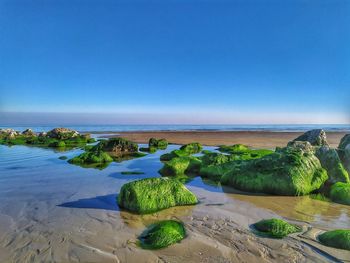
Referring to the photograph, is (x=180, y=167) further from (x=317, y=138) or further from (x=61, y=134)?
(x=61, y=134)

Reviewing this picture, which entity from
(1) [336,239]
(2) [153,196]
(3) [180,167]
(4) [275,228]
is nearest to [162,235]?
(2) [153,196]

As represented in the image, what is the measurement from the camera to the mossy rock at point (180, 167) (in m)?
10.6

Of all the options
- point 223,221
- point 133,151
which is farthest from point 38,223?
point 133,151

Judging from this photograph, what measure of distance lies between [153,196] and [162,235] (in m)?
1.76

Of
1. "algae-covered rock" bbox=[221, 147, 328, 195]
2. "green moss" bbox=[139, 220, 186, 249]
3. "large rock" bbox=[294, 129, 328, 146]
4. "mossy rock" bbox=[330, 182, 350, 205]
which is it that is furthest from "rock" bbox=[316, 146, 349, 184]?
"green moss" bbox=[139, 220, 186, 249]

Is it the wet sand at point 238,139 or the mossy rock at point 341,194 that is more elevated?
the mossy rock at point 341,194

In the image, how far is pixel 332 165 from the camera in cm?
914

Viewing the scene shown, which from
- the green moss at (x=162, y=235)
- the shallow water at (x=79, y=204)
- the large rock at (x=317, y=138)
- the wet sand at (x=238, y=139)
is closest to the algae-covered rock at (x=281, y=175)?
the shallow water at (x=79, y=204)

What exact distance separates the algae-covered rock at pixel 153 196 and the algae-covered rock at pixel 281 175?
7.14 ft

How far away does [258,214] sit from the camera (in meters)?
6.10

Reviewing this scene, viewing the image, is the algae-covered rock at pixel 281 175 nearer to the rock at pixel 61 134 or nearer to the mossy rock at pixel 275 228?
the mossy rock at pixel 275 228

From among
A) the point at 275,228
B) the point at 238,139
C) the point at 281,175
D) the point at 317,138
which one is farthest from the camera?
the point at 238,139

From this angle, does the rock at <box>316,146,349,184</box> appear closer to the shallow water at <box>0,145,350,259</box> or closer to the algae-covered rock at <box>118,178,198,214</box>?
the shallow water at <box>0,145,350,259</box>

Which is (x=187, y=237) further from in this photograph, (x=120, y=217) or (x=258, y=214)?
(x=258, y=214)
